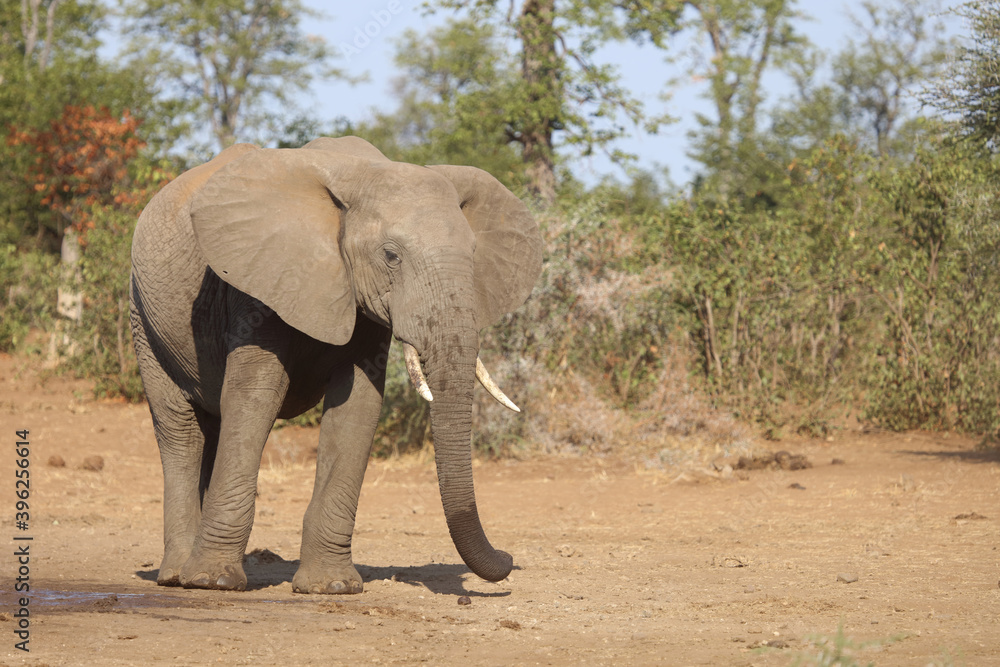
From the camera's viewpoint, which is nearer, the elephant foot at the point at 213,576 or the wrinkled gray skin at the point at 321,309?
the wrinkled gray skin at the point at 321,309

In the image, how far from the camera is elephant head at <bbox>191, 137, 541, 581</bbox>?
18.2ft

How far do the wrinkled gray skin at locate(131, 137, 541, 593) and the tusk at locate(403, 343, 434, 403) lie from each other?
57 millimetres

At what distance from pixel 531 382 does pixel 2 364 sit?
8758mm

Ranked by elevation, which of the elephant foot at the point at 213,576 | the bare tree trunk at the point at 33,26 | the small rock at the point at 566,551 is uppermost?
the bare tree trunk at the point at 33,26

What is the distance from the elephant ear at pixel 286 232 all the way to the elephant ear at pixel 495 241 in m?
0.67

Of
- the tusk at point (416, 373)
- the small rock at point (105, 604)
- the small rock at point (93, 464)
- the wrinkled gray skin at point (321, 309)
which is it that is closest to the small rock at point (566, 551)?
the wrinkled gray skin at point (321, 309)

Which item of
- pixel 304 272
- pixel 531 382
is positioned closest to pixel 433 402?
pixel 304 272

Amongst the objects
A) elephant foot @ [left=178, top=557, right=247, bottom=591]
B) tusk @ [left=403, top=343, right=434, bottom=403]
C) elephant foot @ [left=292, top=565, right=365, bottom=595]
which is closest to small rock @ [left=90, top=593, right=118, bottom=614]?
elephant foot @ [left=178, top=557, right=247, bottom=591]

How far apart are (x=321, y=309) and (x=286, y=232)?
1.55 feet

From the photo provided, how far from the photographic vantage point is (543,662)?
15.5ft

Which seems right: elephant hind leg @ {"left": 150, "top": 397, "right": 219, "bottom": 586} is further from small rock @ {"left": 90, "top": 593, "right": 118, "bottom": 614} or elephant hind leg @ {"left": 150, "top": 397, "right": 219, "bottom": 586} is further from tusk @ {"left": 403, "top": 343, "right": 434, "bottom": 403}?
tusk @ {"left": 403, "top": 343, "right": 434, "bottom": 403}

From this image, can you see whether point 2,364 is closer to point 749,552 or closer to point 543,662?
point 749,552

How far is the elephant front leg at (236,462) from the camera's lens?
600 cm

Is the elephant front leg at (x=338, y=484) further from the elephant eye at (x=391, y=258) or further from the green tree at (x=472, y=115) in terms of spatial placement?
the green tree at (x=472, y=115)
